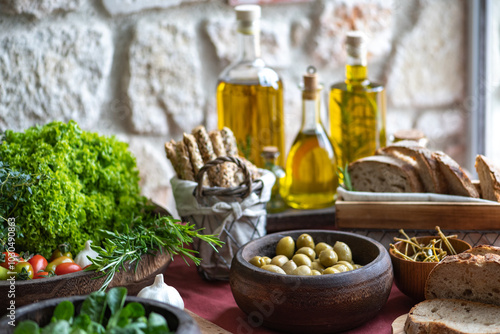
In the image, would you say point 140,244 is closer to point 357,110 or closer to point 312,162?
point 312,162

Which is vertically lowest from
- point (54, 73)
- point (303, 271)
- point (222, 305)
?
point (222, 305)

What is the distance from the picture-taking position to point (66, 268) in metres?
0.99

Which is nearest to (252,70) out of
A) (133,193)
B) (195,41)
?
(195,41)

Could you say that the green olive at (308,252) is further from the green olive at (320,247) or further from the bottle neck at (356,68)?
the bottle neck at (356,68)

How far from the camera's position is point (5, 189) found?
1.05 m

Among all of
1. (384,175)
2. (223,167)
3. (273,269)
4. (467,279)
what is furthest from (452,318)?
(223,167)

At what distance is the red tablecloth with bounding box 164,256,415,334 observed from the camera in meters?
0.97

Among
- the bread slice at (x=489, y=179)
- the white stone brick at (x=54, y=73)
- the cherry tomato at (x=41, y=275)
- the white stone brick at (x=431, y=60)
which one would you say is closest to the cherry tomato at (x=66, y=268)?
the cherry tomato at (x=41, y=275)

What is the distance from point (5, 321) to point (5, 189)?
0.39 metres

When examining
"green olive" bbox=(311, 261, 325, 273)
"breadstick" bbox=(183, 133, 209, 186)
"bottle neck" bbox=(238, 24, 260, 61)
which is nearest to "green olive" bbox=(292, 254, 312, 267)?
"green olive" bbox=(311, 261, 325, 273)

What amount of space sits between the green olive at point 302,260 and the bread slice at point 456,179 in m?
0.36

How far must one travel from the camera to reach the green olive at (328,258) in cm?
99

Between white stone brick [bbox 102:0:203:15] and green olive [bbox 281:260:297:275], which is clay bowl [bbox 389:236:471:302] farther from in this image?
white stone brick [bbox 102:0:203:15]

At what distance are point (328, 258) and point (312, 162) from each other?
40 cm
